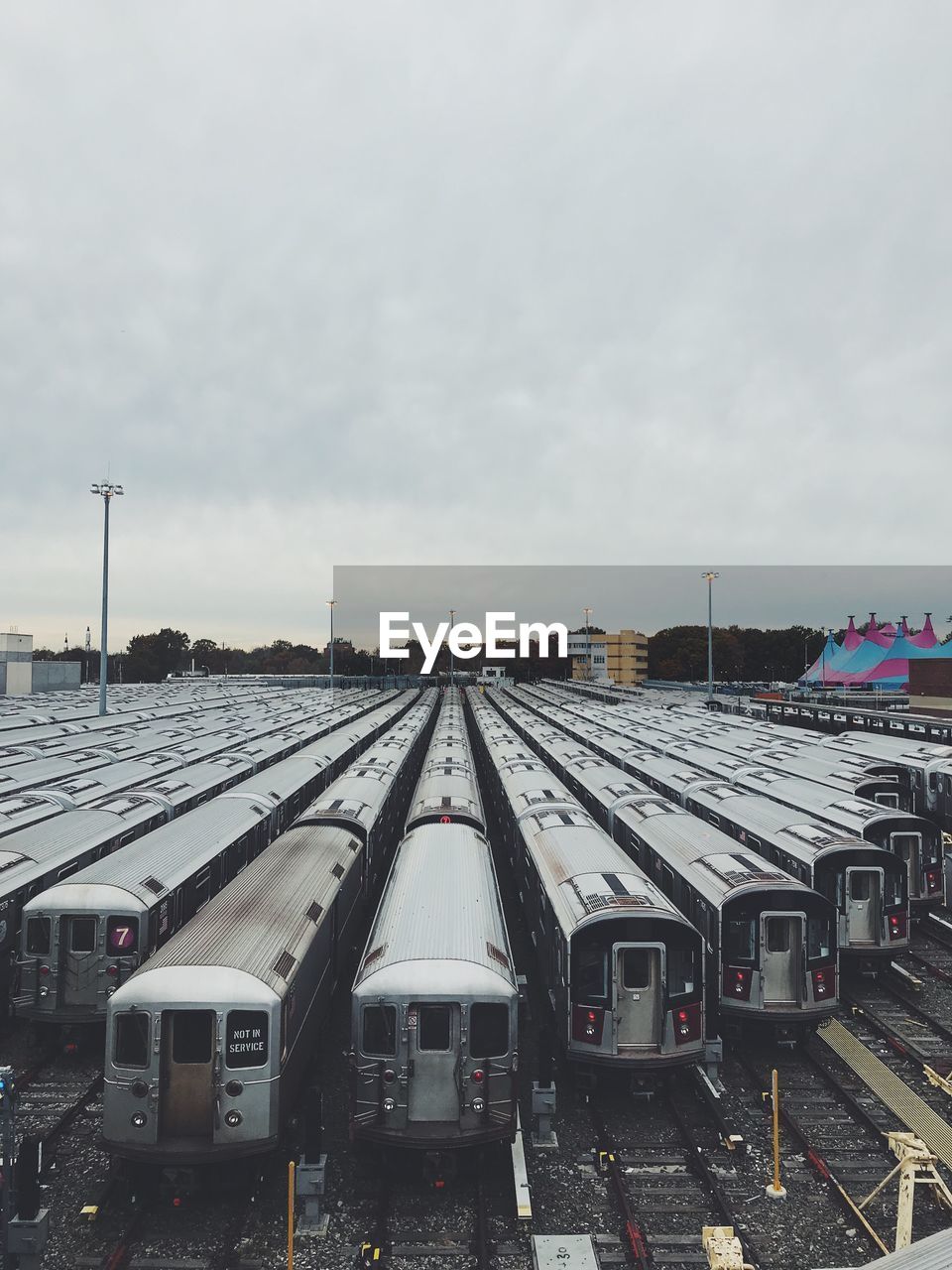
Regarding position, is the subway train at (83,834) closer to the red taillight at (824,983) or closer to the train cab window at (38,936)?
the train cab window at (38,936)

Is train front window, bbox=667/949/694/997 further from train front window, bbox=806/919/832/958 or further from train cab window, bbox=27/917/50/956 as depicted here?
train cab window, bbox=27/917/50/956

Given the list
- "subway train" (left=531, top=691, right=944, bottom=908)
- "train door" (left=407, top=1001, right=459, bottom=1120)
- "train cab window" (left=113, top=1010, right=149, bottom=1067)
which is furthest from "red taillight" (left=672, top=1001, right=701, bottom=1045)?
"train cab window" (left=113, top=1010, right=149, bottom=1067)

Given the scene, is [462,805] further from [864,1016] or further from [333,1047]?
[864,1016]

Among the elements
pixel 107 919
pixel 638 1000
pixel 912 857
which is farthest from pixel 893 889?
pixel 107 919

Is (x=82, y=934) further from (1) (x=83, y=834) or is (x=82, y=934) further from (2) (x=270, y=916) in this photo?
(1) (x=83, y=834)

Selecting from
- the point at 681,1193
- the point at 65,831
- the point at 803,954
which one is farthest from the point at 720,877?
the point at 65,831
